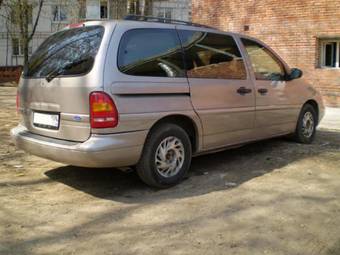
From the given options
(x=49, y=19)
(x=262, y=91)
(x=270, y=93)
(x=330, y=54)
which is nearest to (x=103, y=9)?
(x=49, y=19)

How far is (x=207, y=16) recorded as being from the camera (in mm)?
18969

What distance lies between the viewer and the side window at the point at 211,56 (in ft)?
20.1

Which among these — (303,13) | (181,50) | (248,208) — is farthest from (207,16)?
(248,208)

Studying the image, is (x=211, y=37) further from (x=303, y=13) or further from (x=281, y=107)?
(x=303, y=13)

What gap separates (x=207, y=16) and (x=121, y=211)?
1480cm

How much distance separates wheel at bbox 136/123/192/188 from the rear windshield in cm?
105

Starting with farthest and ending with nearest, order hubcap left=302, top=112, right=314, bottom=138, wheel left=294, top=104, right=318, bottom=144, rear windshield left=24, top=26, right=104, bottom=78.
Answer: hubcap left=302, top=112, right=314, bottom=138
wheel left=294, top=104, right=318, bottom=144
rear windshield left=24, top=26, right=104, bottom=78

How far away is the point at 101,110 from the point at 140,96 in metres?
0.48

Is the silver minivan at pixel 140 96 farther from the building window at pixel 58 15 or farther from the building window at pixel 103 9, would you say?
the building window at pixel 103 9

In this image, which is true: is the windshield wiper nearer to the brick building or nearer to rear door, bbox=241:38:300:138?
rear door, bbox=241:38:300:138

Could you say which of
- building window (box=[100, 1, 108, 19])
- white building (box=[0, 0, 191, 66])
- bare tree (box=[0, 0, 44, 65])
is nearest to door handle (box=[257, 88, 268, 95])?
bare tree (box=[0, 0, 44, 65])

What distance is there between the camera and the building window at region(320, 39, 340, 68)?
15922 mm

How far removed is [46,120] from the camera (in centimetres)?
571

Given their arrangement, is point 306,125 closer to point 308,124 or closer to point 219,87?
point 308,124
